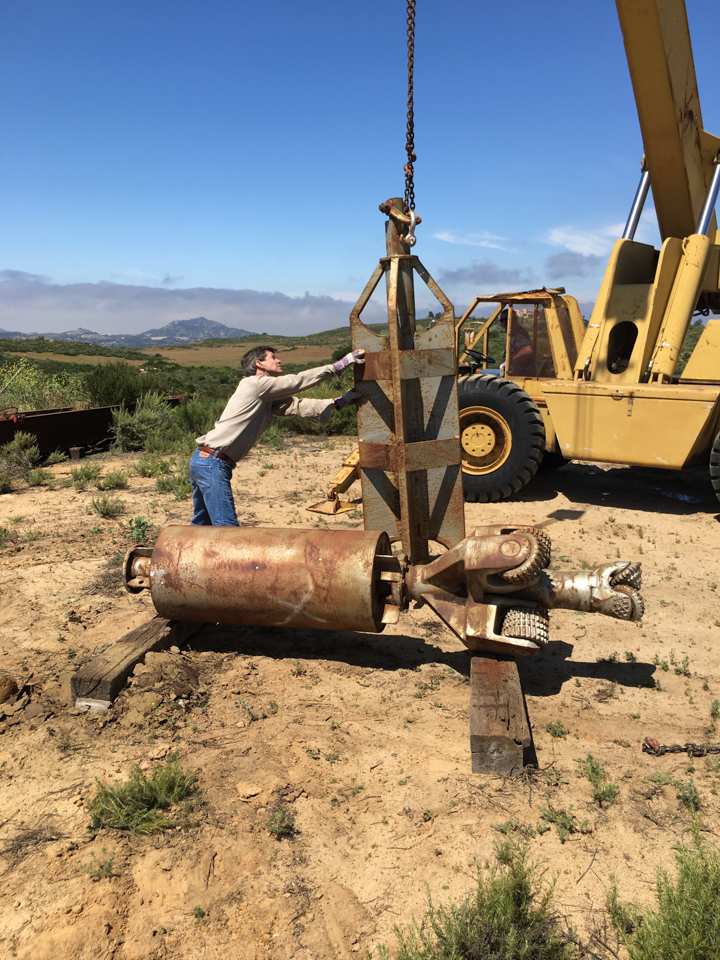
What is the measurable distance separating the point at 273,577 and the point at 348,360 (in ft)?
4.54

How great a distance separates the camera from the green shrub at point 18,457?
9.09m

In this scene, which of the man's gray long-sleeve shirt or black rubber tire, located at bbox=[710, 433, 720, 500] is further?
black rubber tire, located at bbox=[710, 433, 720, 500]

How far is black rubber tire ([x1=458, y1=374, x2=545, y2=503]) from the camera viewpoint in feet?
26.6

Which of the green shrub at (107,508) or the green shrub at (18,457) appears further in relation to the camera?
the green shrub at (18,457)

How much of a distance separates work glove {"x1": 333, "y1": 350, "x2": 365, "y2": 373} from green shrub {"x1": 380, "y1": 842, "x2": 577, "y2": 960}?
2747mm

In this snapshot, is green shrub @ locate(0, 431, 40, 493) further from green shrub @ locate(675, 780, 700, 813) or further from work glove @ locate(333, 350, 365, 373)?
green shrub @ locate(675, 780, 700, 813)

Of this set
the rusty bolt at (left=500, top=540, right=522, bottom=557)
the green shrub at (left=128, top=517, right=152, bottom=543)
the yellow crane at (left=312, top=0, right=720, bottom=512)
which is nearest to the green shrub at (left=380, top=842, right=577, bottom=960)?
the rusty bolt at (left=500, top=540, right=522, bottom=557)

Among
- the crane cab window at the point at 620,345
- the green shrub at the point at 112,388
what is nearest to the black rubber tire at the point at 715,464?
the crane cab window at the point at 620,345

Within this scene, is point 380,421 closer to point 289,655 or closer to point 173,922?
Answer: point 289,655

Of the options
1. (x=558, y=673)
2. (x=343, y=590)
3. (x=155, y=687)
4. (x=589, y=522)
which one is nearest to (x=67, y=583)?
(x=155, y=687)

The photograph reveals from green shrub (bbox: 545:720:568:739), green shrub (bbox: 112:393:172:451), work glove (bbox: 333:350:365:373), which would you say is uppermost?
work glove (bbox: 333:350:365:373)

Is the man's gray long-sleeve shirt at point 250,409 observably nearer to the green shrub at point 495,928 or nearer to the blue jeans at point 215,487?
the blue jeans at point 215,487

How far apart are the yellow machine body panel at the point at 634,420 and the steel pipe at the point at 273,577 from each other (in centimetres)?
443

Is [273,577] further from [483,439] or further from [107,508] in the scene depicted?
[483,439]
